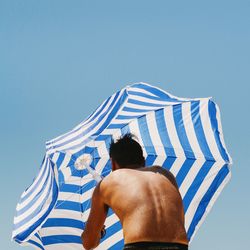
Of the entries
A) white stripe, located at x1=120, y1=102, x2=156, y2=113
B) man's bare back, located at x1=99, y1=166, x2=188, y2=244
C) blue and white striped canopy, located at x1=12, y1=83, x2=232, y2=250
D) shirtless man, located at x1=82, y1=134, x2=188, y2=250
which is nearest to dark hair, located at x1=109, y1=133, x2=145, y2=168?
shirtless man, located at x1=82, y1=134, x2=188, y2=250

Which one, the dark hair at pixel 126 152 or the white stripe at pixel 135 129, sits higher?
the white stripe at pixel 135 129

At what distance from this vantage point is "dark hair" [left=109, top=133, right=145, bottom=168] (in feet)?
15.4

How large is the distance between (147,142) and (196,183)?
0.65m

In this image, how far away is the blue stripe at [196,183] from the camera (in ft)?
22.7

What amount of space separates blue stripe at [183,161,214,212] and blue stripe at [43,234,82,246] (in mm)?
1094

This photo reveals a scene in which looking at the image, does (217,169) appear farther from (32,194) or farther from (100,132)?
(32,194)

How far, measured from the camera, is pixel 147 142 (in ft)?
23.6

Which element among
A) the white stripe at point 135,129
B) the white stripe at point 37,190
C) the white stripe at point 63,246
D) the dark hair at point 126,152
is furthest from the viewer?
the white stripe at point 135,129

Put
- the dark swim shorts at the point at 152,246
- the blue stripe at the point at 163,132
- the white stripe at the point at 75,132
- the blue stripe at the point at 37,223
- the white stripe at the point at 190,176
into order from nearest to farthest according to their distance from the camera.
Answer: the dark swim shorts at the point at 152,246
the blue stripe at the point at 37,223
the white stripe at the point at 75,132
the white stripe at the point at 190,176
the blue stripe at the point at 163,132

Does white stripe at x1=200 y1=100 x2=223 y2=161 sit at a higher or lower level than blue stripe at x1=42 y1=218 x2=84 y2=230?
higher

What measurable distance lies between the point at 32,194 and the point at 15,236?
2.41 feet

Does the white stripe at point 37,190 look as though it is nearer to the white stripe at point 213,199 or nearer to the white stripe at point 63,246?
the white stripe at point 63,246

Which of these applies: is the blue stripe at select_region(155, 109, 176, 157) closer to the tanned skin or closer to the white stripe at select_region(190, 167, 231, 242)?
the white stripe at select_region(190, 167, 231, 242)

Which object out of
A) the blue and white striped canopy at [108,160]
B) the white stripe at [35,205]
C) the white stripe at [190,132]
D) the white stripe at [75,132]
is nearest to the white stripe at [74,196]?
A: the blue and white striped canopy at [108,160]
